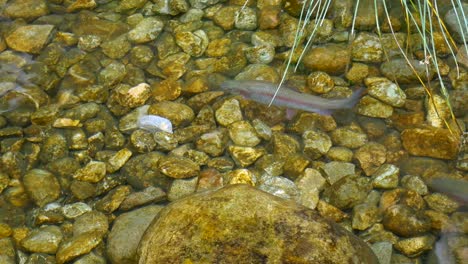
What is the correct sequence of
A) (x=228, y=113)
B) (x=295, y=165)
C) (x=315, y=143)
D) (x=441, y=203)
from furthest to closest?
(x=228, y=113) → (x=315, y=143) → (x=295, y=165) → (x=441, y=203)

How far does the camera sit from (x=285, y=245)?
104 inches

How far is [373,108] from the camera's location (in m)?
4.00

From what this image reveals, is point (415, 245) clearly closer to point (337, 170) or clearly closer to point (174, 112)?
point (337, 170)

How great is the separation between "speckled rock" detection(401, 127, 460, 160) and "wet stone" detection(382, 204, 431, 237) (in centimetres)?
55

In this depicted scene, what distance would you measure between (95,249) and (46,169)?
0.84 meters

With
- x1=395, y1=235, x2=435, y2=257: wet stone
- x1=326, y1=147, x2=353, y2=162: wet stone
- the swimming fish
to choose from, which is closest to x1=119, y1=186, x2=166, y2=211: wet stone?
the swimming fish

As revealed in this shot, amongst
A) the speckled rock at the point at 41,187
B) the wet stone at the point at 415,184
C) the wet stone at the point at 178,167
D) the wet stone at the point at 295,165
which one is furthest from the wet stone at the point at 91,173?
the wet stone at the point at 415,184

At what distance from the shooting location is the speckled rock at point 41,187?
11.9ft

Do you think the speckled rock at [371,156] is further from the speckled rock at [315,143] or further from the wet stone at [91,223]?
the wet stone at [91,223]

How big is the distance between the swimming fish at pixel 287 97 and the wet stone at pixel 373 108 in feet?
0.18

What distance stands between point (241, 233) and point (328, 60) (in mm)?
2026

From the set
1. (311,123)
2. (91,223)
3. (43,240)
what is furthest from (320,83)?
(43,240)

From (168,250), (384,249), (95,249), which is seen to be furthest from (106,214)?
(384,249)

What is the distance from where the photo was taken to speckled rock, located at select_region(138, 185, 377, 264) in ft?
8.60
